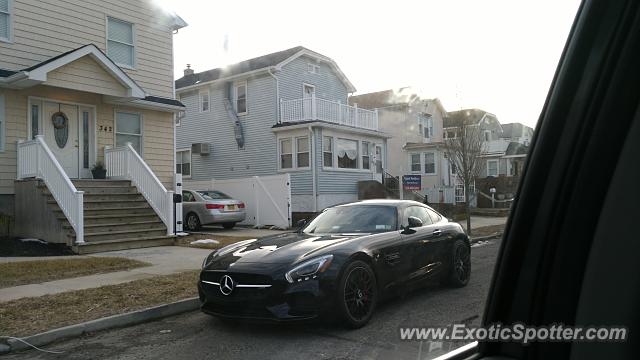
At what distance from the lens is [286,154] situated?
23.5m

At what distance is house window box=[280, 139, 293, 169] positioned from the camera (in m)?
23.3

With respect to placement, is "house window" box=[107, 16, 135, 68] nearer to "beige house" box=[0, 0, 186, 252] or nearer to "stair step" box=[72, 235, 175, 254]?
"beige house" box=[0, 0, 186, 252]

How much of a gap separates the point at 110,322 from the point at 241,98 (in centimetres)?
1987

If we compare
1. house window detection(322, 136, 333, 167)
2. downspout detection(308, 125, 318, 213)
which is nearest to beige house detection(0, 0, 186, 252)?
downspout detection(308, 125, 318, 213)

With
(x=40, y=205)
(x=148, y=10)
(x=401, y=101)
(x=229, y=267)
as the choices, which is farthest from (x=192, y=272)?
(x=401, y=101)

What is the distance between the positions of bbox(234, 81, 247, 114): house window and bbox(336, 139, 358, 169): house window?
480 centimetres

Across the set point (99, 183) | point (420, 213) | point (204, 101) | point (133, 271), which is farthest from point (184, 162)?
point (420, 213)

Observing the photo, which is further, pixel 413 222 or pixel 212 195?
pixel 212 195

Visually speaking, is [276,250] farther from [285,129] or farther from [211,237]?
[285,129]

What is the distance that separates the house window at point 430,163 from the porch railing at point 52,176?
73.8 feet

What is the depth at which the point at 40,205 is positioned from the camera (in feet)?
41.8

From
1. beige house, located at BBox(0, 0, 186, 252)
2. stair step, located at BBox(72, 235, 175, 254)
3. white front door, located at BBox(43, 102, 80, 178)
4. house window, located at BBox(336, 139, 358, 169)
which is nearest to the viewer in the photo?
stair step, located at BBox(72, 235, 175, 254)

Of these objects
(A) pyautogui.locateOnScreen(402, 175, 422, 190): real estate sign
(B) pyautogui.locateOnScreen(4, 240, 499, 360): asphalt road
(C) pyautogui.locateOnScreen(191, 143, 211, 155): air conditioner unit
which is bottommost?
(B) pyautogui.locateOnScreen(4, 240, 499, 360): asphalt road

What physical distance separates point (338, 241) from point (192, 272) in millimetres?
3861
